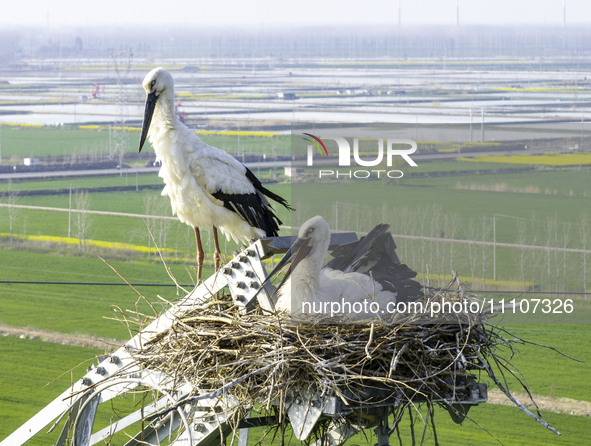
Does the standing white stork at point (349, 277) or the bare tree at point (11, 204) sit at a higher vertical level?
the bare tree at point (11, 204)

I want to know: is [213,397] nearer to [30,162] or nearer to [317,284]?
[317,284]

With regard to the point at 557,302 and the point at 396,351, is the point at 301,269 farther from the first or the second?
the point at 557,302

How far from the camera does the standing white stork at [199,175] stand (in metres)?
6.81

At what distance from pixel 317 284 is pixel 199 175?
2.66 meters

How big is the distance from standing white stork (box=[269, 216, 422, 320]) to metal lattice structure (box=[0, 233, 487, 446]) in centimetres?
11

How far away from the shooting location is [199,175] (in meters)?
6.98

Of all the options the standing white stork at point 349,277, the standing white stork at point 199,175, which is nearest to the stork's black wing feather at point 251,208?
the standing white stork at point 199,175

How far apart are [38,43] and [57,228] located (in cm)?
7225

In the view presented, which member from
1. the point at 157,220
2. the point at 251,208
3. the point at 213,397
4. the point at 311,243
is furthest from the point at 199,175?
the point at 157,220

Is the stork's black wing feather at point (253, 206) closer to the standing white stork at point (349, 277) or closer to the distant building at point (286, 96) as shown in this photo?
the standing white stork at point (349, 277)

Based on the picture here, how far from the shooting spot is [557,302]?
176 inches

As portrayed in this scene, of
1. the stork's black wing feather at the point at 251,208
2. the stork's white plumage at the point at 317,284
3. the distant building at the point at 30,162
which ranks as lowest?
the stork's white plumage at the point at 317,284

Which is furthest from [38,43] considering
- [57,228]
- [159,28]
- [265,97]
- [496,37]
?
[496,37]

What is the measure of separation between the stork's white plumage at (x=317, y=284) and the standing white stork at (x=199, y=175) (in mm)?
2149
